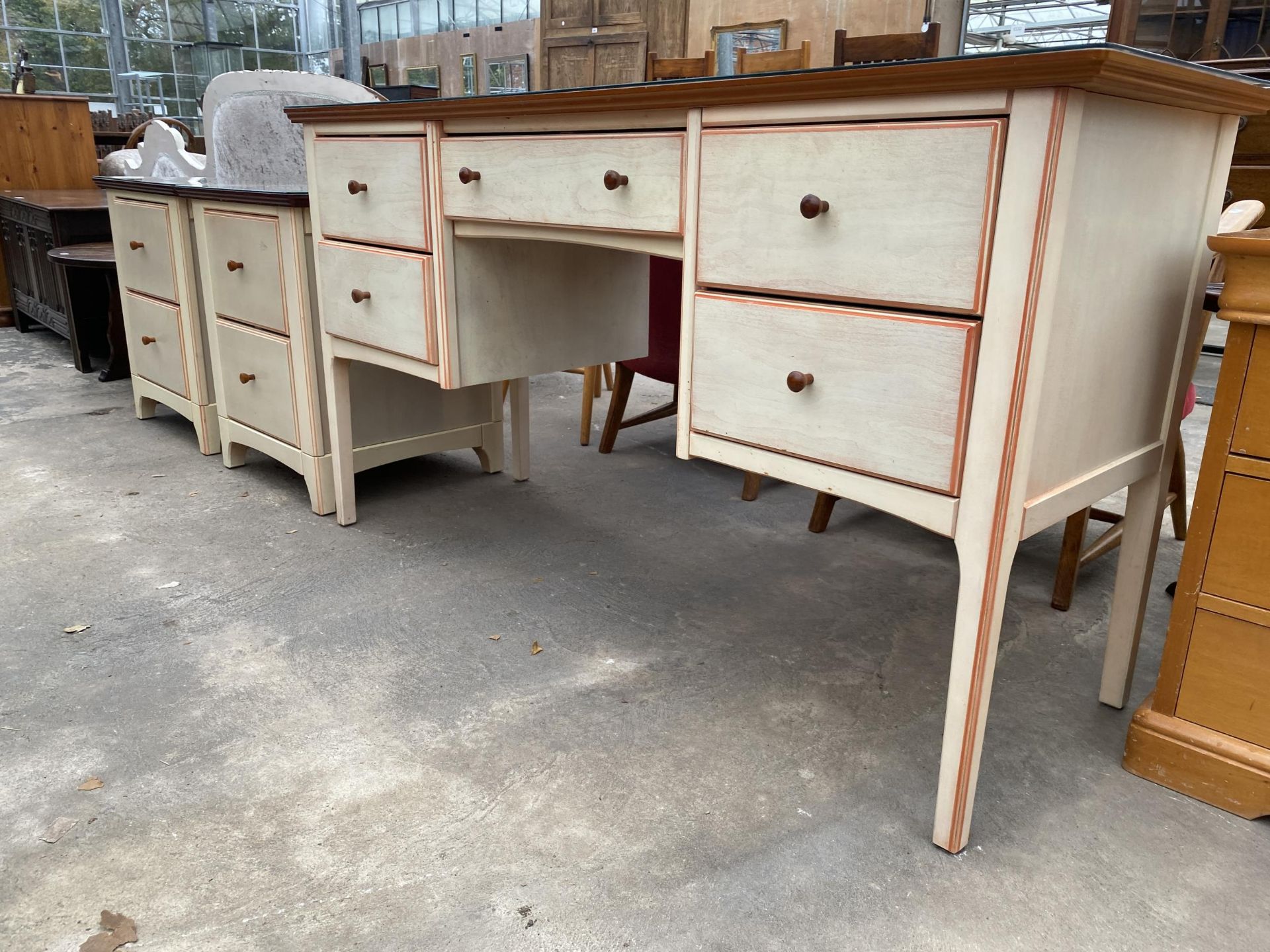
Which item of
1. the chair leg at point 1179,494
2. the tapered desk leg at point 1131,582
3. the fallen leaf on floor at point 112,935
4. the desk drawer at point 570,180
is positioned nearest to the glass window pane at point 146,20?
the desk drawer at point 570,180

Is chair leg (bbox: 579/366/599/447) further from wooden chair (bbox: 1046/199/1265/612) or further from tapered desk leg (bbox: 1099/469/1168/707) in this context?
tapered desk leg (bbox: 1099/469/1168/707)

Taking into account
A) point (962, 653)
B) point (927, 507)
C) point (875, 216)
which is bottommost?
point (962, 653)

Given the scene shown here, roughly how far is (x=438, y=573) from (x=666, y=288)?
3.57 ft

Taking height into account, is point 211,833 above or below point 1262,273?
below

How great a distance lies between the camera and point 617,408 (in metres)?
2.94

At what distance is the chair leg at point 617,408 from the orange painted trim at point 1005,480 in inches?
71.4

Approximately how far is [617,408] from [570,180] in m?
1.46

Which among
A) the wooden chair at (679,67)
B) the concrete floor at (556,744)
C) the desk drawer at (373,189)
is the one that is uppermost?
the wooden chair at (679,67)

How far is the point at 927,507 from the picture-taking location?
1.17 metres

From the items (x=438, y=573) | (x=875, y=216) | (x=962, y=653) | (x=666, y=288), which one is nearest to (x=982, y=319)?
(x=875, y=216)

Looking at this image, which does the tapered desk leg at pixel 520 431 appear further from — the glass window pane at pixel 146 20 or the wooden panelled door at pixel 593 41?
the glass window pane at pixel 146 20

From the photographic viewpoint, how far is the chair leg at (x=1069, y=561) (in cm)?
188

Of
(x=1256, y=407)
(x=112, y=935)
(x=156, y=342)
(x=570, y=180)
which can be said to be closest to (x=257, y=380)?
(x=156, y=342)

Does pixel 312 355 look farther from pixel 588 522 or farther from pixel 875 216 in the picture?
pixel 875 216
